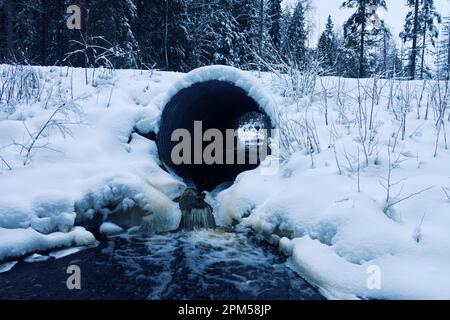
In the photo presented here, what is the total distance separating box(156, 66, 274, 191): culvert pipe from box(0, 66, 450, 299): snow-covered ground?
42 cm

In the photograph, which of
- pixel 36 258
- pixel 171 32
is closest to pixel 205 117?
pixel 36 258

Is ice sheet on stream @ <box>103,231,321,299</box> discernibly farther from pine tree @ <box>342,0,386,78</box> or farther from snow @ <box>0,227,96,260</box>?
pine tree @ <box>342,0,386,78</box>

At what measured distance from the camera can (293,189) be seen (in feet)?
14.4

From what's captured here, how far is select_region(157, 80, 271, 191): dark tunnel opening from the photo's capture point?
6137 mm

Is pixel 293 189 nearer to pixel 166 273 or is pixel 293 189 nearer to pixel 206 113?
pixel 166 273

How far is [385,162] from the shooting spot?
4.33m

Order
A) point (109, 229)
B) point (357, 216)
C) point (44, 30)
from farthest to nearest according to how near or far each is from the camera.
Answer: point (44, 30)
point (109, 229)
point (357, 216)

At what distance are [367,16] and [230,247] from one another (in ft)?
64.8

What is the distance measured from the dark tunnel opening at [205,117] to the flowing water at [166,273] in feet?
6.87

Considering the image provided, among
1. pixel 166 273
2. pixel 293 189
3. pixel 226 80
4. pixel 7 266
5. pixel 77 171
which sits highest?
pixel 226 80

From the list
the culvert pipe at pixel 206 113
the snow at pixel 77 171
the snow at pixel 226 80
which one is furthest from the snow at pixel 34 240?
the snow at pixel 226 80

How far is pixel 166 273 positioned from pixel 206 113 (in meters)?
4.86

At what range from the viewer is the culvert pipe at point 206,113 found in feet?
18.6
